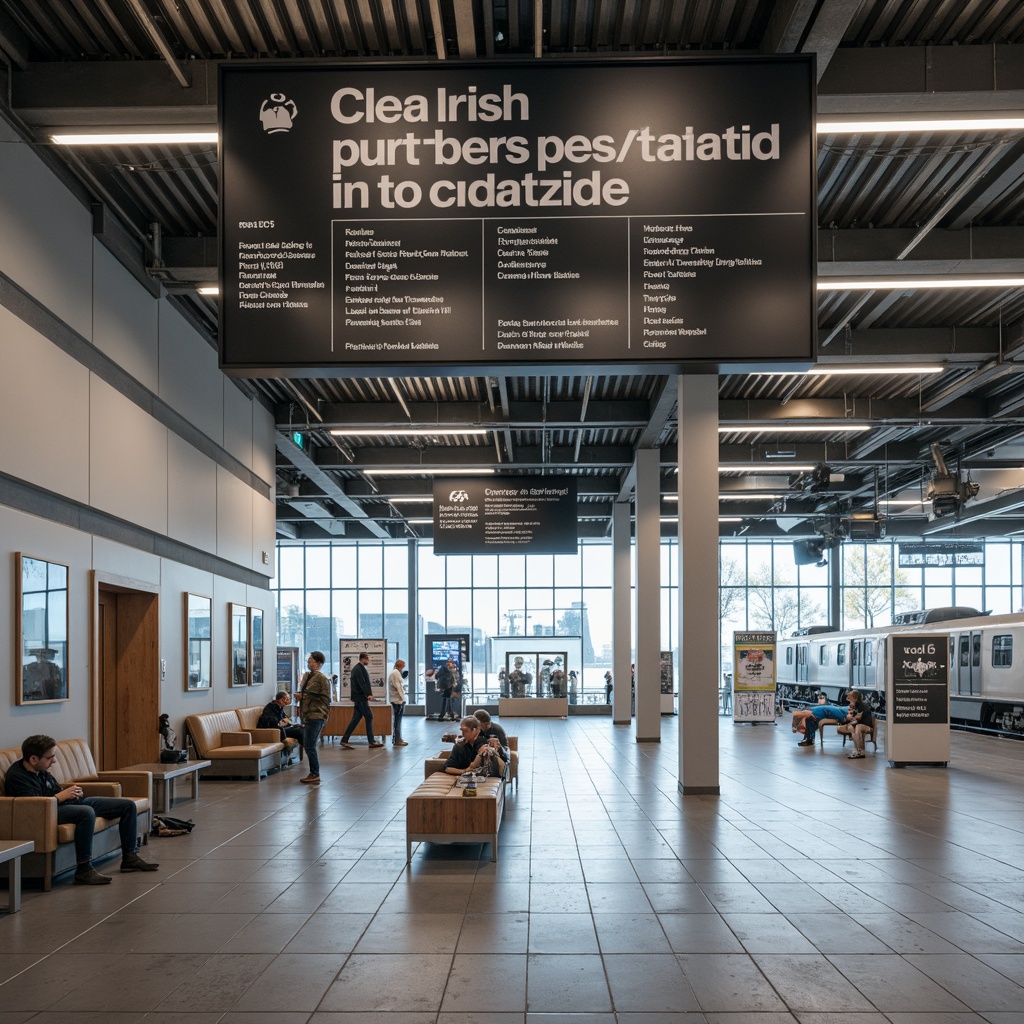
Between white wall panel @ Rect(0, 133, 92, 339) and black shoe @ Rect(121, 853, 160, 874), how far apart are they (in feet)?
15.2

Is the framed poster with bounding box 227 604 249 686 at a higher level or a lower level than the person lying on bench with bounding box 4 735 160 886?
higher

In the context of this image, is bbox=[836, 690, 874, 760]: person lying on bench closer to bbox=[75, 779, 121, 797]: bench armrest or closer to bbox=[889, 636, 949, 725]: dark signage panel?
bbox=[889, 636, 949, 725]: dark signage panel

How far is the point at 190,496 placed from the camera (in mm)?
13984

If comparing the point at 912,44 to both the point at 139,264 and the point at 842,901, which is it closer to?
the point at 842,901

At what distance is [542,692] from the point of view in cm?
2966

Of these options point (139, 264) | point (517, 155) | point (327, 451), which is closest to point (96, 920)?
point (517, 155)

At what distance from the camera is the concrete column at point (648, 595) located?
18266mm

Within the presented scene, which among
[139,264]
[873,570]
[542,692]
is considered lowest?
[542,692]

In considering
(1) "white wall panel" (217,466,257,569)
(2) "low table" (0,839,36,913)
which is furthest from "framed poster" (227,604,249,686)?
(2) "low table" (0,839,36,913)

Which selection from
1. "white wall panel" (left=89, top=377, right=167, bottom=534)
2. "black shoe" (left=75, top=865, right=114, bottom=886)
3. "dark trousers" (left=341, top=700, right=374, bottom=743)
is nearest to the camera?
"black shoe" (left=75, top=865, right=114, bottom=886)

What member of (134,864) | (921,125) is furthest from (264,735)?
(921,125)

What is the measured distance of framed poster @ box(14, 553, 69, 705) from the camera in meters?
8.81

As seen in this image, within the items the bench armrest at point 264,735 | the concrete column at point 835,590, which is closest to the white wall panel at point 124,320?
the bench armrest at point 264,735

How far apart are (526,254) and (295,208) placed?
3.93 ft
